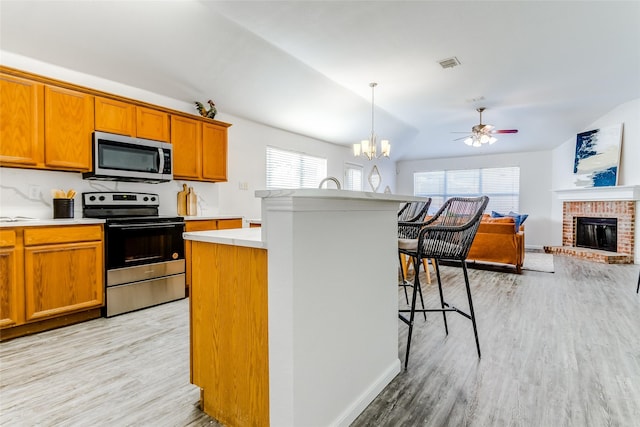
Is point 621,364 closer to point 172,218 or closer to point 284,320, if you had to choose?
point 284,320

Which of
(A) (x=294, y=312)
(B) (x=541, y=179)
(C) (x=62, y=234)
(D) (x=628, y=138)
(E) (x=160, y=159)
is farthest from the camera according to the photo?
(B) (x=541, y=179)

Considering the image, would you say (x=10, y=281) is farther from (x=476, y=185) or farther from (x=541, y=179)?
(x=541, y=179)

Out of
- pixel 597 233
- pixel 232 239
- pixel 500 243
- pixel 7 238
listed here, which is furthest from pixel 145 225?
pixel 597 233

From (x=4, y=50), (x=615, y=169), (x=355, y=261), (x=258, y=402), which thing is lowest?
(x=258, y=402)

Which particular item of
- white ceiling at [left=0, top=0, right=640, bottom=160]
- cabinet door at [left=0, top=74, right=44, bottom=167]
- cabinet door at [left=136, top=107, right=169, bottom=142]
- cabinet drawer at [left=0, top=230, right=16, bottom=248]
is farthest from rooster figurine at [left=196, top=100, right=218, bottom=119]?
cabinet drawer at [left=0, top=230, right=16, bottom=248]

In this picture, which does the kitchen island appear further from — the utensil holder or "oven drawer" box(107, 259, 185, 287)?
the utensil holder

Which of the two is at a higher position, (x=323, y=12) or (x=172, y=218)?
(x=323, y=12)

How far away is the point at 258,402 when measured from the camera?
4.15ft

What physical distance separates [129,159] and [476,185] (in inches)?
316

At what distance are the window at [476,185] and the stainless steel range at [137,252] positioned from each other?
695cm

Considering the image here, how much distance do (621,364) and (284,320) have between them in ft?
7.48

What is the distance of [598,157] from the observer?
6.08m

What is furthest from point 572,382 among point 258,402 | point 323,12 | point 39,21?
point 39,21

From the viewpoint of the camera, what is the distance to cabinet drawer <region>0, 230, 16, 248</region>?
2277 millimetres
